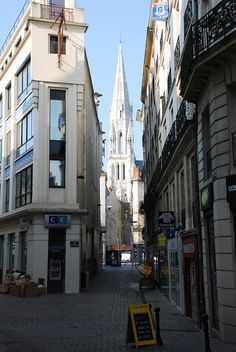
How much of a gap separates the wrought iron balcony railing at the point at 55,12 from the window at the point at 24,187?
943cm

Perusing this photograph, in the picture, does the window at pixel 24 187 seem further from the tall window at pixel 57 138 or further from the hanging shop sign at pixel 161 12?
the hanging shop sign at pixel 161 12

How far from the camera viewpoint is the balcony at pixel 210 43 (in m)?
11.5

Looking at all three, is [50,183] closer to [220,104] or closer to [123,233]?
[220,104]

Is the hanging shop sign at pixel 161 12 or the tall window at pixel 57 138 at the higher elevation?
the hanging shop sign at pixel 161 12

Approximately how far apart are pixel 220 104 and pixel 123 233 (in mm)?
101559

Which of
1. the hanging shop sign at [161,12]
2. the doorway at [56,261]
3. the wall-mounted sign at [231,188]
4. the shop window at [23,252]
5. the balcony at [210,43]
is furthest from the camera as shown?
the shop window at [23,252]

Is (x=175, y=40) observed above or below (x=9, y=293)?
above

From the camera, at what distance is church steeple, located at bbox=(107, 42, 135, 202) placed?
146 metres

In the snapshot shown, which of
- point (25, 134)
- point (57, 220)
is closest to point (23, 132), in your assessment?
point (25, 134)

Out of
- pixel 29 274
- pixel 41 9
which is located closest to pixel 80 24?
pixel 41 9

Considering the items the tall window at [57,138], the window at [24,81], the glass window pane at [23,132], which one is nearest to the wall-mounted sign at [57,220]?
the tall window at [57,138]

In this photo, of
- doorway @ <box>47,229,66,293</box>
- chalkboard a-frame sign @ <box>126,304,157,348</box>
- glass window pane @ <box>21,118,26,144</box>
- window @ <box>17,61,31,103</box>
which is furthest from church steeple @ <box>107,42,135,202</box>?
chalkboard a-frame sign @ <box>126,304,157,348</box>

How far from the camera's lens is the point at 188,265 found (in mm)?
17812

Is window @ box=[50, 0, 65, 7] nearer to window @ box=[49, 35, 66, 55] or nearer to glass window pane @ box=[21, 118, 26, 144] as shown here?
window @ box=[49, 35, 66, 55]
